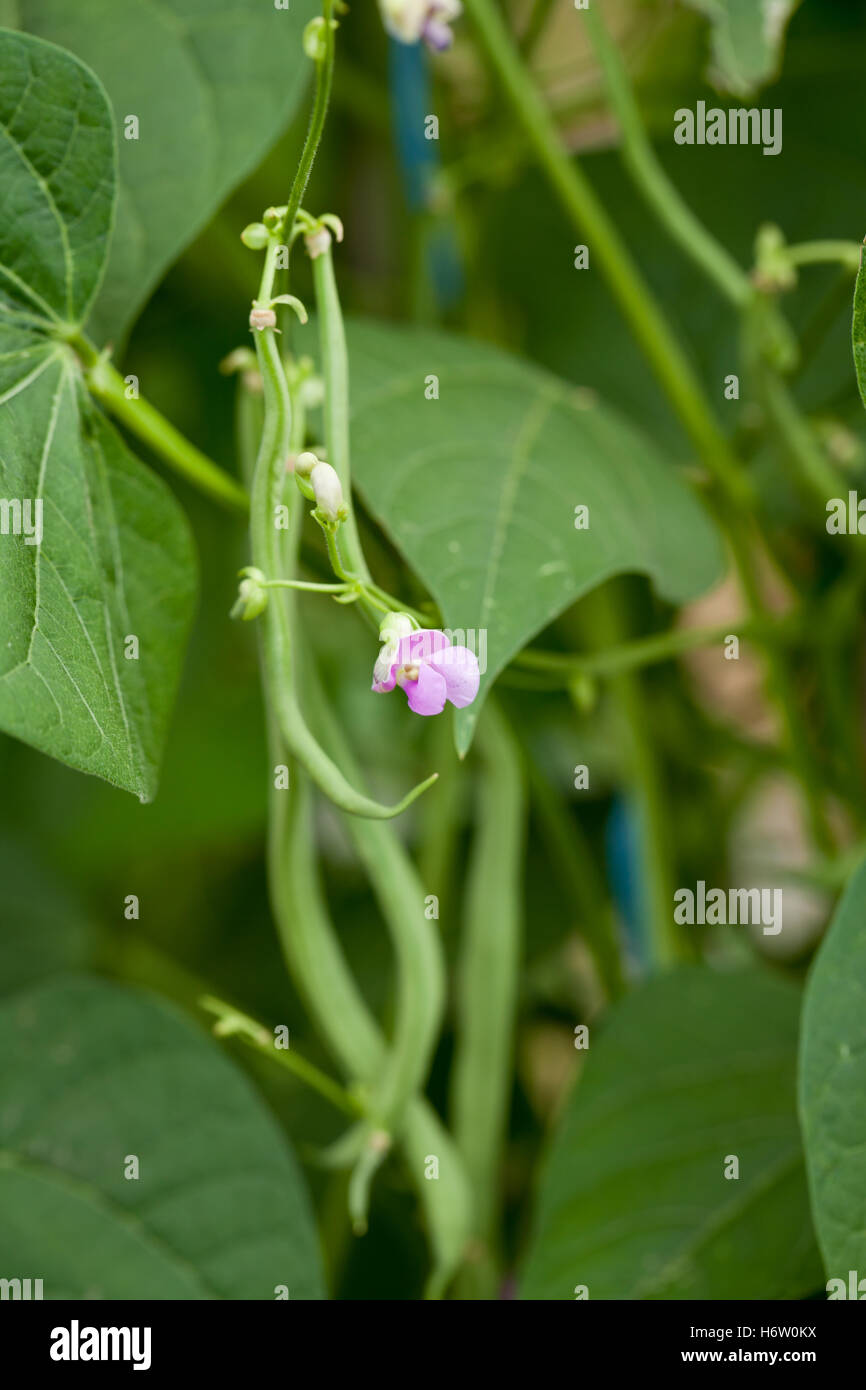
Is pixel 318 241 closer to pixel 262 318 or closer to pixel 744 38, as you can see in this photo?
pixel 262 318

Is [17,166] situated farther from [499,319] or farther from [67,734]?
[499,319]

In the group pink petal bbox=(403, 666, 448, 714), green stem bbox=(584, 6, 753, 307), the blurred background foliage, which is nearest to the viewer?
pink petal bbox=(403, 666, 448, 714)

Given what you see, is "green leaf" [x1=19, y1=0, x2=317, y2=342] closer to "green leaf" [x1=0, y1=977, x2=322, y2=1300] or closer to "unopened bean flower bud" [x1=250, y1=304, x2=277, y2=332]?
"unopened bean flower bud" [x1=250, y1=304, x2=277, y2=332]

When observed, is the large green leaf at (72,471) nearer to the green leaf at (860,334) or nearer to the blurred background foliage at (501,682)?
the blurred background foliage at (501,682)

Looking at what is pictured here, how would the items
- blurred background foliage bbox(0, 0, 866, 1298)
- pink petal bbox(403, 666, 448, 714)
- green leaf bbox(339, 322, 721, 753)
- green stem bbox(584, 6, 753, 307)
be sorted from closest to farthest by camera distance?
pink petal bbox(403, 666, 448, 714) < green leaf bbox(339, 322, 721, 753) < green stem bbox(584, 6, 753, 307) < blurred background foliage bbox(0, 0, 866, 1298)

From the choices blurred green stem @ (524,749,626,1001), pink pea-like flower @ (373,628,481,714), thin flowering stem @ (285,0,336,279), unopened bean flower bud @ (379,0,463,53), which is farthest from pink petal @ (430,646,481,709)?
blurred green stem @ (524,749,626,1001)

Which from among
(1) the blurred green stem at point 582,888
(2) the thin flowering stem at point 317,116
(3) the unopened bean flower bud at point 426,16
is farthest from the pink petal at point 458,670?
(1) the blurred green stem at point 582,888
